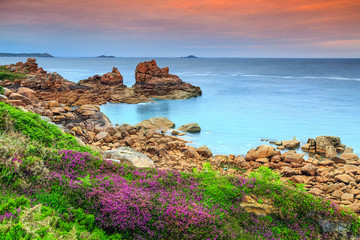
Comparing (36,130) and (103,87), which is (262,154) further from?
(103,87)

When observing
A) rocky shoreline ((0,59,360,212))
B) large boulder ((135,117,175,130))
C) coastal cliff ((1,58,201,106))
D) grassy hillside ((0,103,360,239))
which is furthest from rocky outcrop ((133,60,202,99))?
grassy hillside ((0,103,360,239))

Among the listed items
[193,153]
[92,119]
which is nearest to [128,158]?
[193,153]

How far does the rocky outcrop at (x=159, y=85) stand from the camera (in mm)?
53406

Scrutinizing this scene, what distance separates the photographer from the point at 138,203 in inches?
249

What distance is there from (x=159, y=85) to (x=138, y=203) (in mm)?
49588

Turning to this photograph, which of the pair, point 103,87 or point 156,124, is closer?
point 156,124

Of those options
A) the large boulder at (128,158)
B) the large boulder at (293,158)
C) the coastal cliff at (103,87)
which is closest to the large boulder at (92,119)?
the large boulder at (128,158)

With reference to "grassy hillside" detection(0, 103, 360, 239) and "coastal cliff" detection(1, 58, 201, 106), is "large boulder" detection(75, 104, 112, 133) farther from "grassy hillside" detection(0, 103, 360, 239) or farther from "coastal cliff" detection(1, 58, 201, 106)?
"coastal cliff" detection(1, 58, 201, 106)

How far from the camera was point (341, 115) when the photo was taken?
3806cm

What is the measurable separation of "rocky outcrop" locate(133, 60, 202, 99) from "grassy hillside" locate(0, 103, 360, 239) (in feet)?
147

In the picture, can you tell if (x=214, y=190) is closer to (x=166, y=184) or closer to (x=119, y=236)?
(x=166, y=184)

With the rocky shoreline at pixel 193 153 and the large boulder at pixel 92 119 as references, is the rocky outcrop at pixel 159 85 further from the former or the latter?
the large boulder at pixel 92 119

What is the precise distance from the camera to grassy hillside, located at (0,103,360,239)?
566 centimetres

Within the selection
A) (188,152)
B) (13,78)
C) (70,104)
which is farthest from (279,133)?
(13,78)
